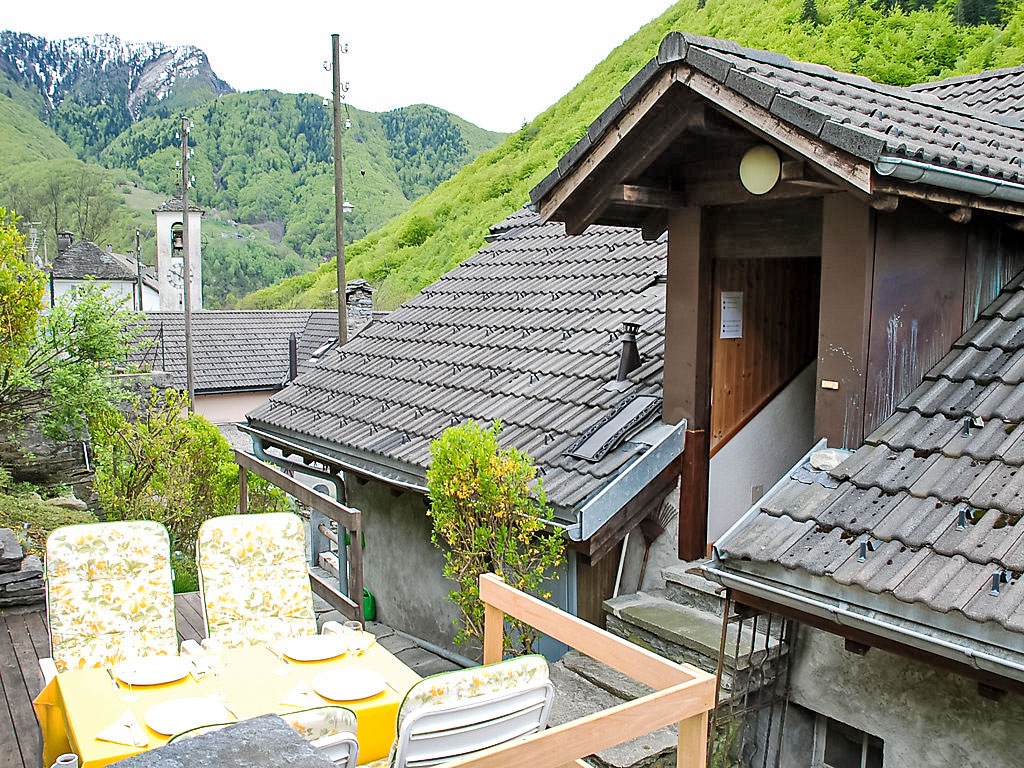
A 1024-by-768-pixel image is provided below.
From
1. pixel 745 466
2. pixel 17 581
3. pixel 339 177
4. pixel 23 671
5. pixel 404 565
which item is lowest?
pixel 23 671

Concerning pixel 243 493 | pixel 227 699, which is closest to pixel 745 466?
pixel 227 699

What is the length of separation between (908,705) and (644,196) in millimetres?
2944

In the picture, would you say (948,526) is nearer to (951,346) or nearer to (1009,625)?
(1009,625)

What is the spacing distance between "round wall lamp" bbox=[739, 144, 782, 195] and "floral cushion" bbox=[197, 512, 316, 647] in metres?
3.38

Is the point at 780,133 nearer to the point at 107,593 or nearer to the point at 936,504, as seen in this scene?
the point at 936,504

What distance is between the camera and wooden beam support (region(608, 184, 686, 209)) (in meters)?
5.02

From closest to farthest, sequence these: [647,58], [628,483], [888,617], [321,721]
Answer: [321,721] → [888,617] → [628,483] → [647,58]

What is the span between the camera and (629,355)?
19.8ft

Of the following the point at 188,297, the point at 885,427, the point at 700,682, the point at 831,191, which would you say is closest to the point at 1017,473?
the point at 885,427

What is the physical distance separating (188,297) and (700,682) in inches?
789

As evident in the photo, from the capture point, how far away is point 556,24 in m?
60.1

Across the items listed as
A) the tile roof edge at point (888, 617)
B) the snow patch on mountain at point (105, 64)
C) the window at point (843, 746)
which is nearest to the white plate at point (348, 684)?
the tile roof edge at point (888, 617)

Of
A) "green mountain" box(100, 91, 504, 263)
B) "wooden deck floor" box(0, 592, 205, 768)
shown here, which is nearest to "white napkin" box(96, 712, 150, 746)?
"wooden deck floor" box(0, 592, 205, 768)

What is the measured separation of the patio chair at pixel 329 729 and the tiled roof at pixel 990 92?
5.35 m
